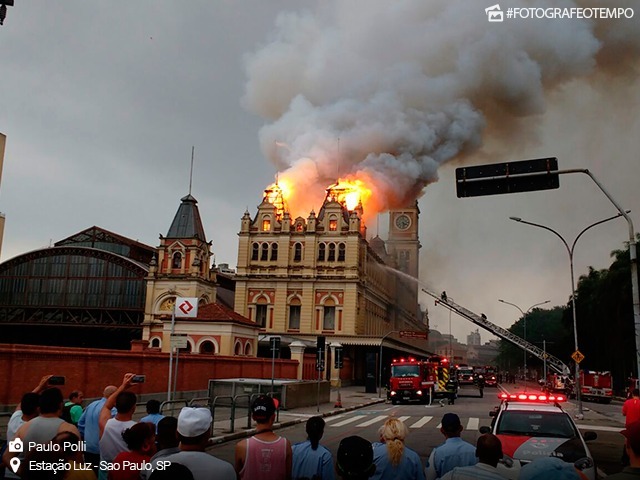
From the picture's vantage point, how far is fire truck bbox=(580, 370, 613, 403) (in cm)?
5117

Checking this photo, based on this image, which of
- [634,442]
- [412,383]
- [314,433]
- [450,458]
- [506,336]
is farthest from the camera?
[506,336]

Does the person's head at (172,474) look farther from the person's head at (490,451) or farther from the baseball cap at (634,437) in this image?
the baseball cap at (634,437)

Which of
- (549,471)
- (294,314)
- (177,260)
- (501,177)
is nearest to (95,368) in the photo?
(501,177)

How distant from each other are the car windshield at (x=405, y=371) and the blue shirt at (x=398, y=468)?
35.5 metres

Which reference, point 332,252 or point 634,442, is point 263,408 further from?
point 332,252

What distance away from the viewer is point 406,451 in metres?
6.69

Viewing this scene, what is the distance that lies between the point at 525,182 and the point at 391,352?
201 feet

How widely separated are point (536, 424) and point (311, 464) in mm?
7010

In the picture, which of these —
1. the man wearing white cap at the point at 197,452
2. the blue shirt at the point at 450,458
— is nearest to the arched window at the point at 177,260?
the blue shirt at the point at 450,458

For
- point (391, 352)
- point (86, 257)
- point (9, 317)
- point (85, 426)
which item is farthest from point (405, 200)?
point (85, 426)

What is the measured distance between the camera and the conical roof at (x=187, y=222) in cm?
6546

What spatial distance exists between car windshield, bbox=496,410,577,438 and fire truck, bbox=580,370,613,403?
4282cm

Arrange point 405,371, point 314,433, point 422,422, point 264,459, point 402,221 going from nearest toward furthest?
1. point 264,459
2. point 314,433
3. point 422,422
4. point 405,371
5. point 402,221

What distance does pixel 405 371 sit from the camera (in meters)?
41.4
